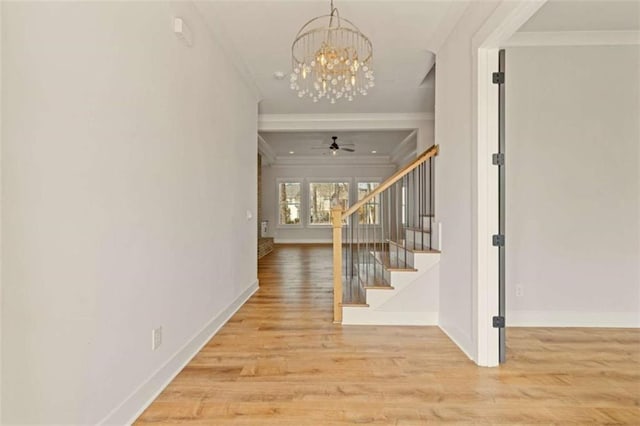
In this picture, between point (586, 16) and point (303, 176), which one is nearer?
point (586, 16)

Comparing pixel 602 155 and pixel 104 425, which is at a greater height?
pixel 602 155

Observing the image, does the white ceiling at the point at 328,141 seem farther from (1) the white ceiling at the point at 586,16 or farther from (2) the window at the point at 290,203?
(1) the white ceiling at the point at 586,16

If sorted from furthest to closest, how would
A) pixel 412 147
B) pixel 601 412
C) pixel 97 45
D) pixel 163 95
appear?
pixel 412 147
pixel 163 95
pixel 601 412
pixel 97 45

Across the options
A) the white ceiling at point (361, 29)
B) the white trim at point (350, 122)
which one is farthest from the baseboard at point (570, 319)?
the white trim at point (350, 122)

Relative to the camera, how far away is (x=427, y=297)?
3.71 m

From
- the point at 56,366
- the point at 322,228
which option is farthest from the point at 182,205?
the point at 322,228

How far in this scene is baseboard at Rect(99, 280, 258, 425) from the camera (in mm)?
1873

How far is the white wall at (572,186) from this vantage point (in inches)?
143

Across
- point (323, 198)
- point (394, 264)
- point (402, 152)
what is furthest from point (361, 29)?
point (323, 198)

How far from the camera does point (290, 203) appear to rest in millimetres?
12602

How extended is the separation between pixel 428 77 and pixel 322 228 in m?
8.18

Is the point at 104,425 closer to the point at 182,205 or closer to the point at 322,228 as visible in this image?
the point at 182,205

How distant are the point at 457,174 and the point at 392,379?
1792 millimetres

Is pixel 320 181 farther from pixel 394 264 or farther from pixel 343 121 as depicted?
pixel 394 264
